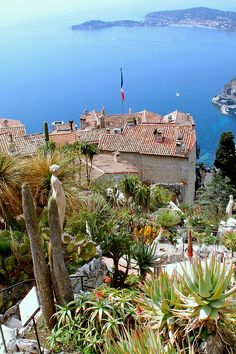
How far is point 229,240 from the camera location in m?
12.6

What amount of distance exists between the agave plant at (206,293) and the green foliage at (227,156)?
29595 millimetres

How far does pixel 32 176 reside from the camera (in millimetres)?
11289

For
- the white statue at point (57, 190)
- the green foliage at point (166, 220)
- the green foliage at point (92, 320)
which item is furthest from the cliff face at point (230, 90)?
the green foliage at point (92, 320)

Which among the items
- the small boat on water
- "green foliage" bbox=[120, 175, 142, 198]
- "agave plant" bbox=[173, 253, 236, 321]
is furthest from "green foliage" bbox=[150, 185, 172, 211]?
the small boat on water

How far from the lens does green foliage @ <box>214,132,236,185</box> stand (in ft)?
115

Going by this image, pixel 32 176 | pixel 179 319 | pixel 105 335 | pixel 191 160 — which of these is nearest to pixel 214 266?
pixel 179 319

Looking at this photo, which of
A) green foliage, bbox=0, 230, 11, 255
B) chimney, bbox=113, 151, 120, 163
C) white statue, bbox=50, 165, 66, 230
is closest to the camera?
white statue, bbox=50, 165, 66, 230

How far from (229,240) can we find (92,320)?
6.81 metres

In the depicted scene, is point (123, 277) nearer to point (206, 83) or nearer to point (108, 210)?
point (108, 210)

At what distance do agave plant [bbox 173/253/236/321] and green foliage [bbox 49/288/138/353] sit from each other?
1156mm

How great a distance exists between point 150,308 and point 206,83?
5755 inches

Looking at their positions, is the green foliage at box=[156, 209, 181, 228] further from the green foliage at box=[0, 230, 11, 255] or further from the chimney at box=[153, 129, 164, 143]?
the chimney at box=[153, 129, 164, 143]

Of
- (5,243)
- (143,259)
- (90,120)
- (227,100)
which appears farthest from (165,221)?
(227,100)

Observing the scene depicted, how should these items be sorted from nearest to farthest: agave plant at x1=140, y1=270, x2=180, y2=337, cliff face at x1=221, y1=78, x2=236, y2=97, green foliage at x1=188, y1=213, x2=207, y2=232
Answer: agave plant at x1=140, y1=270, x2=180, y2=337
green foliage at x1=188, y1=213, x2=207, y2=232
cliff face at x1=221, y1=78, x2=236, y2=97
